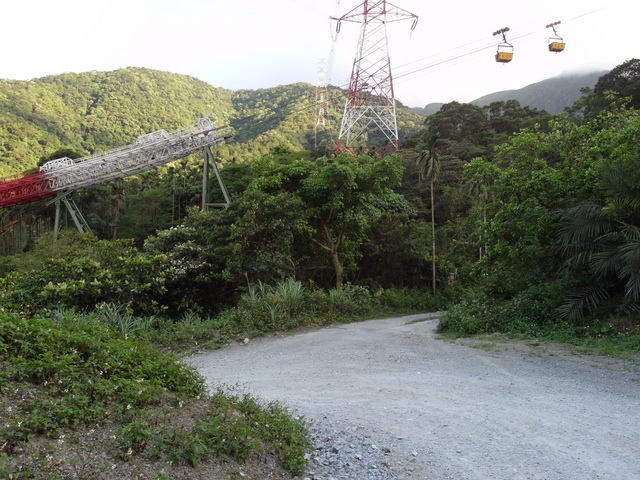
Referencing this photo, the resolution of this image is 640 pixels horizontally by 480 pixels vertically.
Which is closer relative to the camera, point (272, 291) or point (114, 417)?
point (114, 417)

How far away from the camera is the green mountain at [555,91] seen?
128500mm

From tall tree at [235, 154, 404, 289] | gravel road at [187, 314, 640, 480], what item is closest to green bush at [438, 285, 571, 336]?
gravel road at [187, 314, 640, 480]

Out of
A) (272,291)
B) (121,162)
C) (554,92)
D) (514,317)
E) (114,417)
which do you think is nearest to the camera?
(114,417)

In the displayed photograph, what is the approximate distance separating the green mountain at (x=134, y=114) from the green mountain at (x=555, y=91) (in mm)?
62429

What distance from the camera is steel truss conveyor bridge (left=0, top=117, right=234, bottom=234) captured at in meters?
30.9

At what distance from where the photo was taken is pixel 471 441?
437 centimetres

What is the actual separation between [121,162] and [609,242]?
2918 centimetres

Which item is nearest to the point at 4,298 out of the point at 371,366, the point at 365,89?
the point at 371,366

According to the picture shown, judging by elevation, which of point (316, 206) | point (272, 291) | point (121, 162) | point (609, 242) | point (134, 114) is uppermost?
point (134, 114)

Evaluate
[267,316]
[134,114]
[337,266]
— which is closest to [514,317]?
[267,316]

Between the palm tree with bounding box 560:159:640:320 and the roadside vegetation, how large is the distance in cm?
4

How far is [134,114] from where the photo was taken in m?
73.4

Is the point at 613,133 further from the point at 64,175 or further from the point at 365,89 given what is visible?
the point at 64,175

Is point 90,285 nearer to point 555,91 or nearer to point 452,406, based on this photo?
point 452,406
